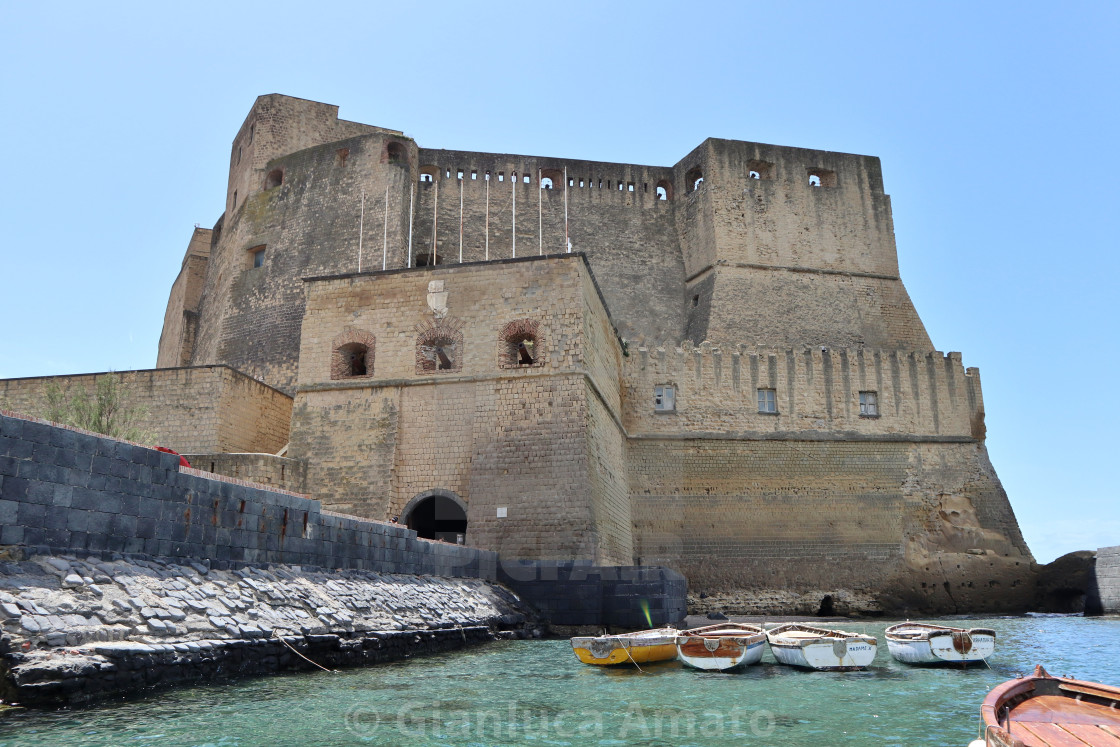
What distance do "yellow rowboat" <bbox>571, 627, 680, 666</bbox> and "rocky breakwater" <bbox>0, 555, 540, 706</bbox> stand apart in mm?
2043

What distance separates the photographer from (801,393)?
21547 mm

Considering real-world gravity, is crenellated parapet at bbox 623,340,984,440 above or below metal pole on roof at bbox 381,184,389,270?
below

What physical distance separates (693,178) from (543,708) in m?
23.6

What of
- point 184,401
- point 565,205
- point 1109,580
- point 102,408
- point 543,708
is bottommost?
point 543,708

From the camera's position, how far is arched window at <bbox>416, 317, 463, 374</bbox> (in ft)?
54.2

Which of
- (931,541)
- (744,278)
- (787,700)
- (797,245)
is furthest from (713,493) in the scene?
(787,700)

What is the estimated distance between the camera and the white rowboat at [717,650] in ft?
31.8

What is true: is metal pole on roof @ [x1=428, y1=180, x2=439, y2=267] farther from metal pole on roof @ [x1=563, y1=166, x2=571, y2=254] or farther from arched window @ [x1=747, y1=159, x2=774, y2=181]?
arched window @ [x1=747, y1=159, x2=774, y2=181]

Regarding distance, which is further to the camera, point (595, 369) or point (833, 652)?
point (595, 369)

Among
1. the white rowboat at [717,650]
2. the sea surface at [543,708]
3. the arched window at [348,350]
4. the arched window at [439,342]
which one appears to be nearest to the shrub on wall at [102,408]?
the arched window at [348,350]

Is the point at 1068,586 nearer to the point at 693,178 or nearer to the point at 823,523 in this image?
the point at 823,523

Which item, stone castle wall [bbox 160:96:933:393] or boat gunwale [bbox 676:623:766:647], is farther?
stone castle wall [bbox 160:96:933:393]

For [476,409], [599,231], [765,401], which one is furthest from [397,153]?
[765,401]

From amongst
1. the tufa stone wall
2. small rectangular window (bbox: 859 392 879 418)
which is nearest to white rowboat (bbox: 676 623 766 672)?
the tufa stone wall
